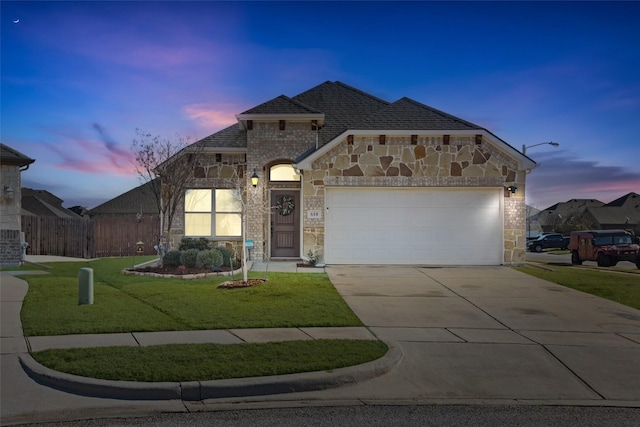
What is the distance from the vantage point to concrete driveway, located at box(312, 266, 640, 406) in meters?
5.65

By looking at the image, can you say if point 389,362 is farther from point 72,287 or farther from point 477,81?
point 477,81

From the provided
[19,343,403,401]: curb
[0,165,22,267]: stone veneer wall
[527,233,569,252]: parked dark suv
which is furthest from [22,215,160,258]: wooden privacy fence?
[527,233,569,252]: parked dark suv

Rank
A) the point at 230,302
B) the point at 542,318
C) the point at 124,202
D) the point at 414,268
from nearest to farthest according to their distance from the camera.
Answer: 1. the point at 542,318
2. the point at 230,302
3. the point at 414,268
4. the point at 124,202

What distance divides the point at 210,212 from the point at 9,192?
6673mm

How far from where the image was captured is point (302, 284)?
40.7ft

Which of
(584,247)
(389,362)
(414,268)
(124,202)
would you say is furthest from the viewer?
(124,202)

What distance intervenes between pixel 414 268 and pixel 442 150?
13.2 ft

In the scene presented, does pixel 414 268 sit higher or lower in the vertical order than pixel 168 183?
lower

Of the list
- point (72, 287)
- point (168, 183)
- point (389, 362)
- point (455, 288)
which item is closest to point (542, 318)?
point (455, 288)

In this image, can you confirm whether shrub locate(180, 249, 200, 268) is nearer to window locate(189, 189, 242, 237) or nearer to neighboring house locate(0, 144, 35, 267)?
window locate(189, 189, 242, 237)

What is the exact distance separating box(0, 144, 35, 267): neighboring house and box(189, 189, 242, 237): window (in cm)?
538

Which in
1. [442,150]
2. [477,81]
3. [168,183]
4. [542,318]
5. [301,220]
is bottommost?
[542,318]

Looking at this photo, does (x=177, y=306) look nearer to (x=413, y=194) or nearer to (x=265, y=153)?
(x=265, y=153)

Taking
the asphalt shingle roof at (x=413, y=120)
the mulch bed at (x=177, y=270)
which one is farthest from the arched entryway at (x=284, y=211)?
the asphalt shingle roof at (x=413, y=120)
